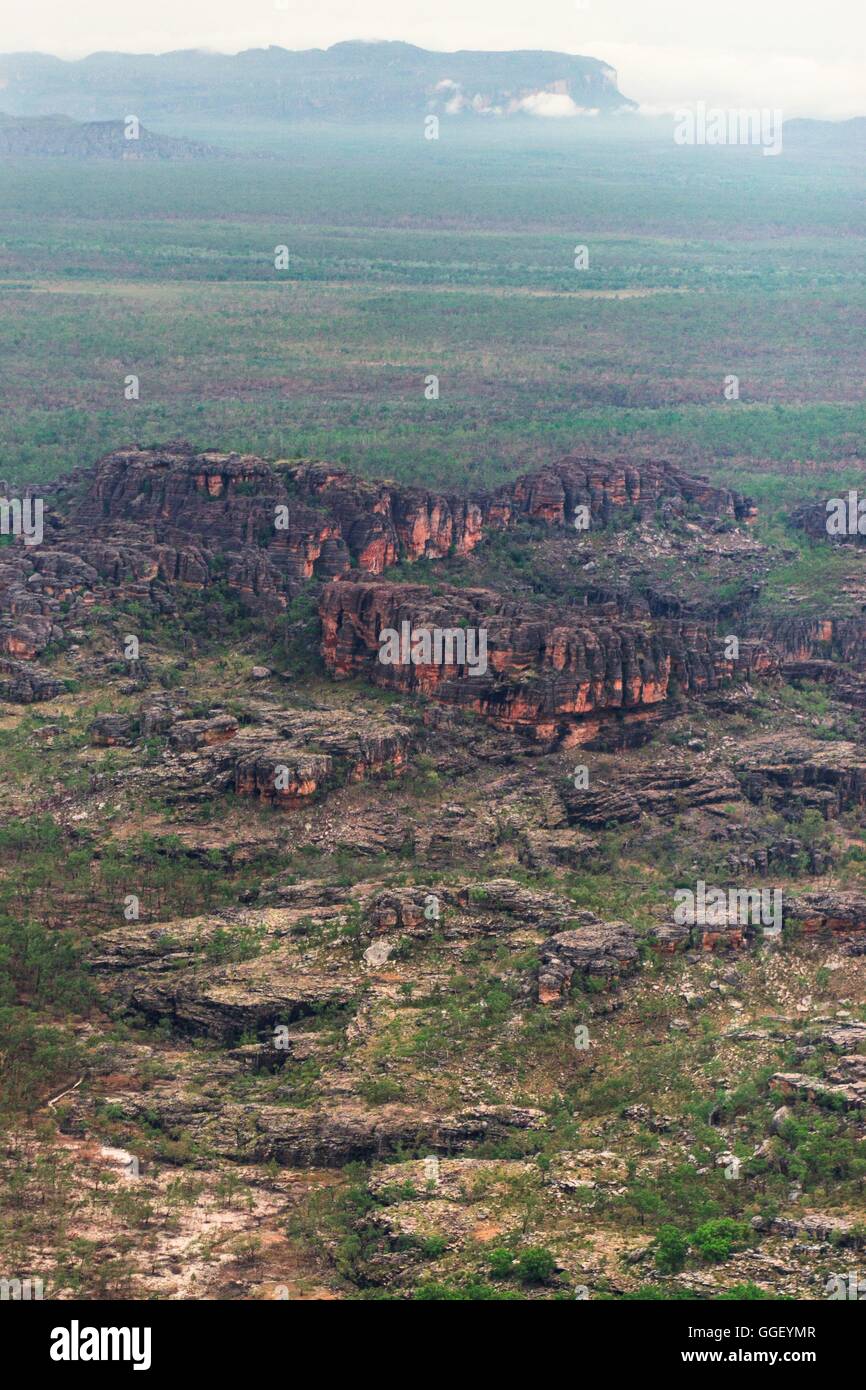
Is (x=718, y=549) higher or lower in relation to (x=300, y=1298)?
higher

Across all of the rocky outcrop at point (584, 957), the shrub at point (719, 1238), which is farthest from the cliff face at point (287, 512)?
the shrub at point (719, 1238)

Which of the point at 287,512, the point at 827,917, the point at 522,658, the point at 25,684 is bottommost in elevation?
the point at 827,917

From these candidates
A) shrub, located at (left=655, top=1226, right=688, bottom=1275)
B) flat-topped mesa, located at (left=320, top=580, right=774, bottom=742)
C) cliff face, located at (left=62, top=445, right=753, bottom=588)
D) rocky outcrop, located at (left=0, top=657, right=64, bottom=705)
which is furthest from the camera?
cliff face, located at (left=62, top=445, right=753, bottom=588)

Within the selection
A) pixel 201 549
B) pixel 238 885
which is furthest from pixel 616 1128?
pixel 201 549

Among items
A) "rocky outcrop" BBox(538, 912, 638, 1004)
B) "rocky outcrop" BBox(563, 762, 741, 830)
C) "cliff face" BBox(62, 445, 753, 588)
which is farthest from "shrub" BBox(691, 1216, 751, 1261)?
"cliff face" BBox(62, 445, 753, 588)

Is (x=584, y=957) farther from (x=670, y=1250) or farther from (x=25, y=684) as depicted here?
(x=25, y=684)

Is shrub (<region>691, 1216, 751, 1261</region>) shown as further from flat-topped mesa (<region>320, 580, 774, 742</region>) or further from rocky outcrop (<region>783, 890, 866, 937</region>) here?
flat-topped mesa (<region>320, 580, 774, 742</region>)

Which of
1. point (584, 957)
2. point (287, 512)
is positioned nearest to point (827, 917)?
point (584, 957)

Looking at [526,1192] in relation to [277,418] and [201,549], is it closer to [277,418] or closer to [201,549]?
[201,549]

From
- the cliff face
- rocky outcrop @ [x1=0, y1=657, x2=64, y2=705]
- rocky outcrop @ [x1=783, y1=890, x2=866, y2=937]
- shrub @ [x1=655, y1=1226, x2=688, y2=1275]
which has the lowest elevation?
shrub @ [x1=655, y1=1226, x2=688, y2=1275]
